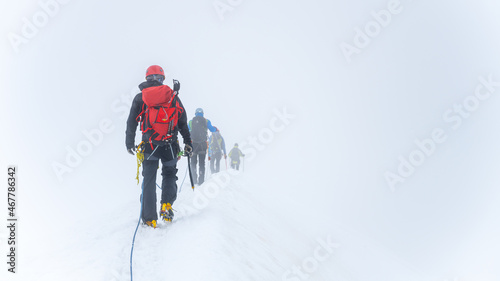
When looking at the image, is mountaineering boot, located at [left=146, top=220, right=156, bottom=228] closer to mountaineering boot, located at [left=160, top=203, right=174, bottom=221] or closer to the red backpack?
mountaineering boot, located at [left=160, top=203, right=174, bottom=221]

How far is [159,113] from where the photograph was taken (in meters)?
6.06

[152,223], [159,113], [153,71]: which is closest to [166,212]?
[152,223]

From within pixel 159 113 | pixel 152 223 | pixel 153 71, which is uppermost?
pixel 153 71

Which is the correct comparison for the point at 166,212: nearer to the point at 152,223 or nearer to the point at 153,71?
the point at 152,223

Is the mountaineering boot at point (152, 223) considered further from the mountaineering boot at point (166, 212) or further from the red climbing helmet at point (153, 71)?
the red climbing helmet at point (153, 71)

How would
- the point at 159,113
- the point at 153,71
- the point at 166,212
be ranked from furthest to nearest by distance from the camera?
the point at 166,212 < the point at 153,71 < the point at 159,113

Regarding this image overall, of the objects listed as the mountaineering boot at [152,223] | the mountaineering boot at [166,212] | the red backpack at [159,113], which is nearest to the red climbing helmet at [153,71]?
the red backpack at [159,113]

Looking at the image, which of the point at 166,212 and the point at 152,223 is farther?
the point at 166,212

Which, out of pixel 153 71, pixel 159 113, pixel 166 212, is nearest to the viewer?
pixel 159 113

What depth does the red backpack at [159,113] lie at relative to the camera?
5.98m

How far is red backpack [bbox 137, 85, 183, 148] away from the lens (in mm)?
5984

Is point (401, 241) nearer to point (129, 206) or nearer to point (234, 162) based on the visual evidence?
point (234, 162)

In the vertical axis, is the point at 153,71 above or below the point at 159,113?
above

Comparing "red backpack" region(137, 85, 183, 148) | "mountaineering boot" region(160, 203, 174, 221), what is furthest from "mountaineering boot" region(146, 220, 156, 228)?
"red backpack" region(137, 85, 183, 148)
